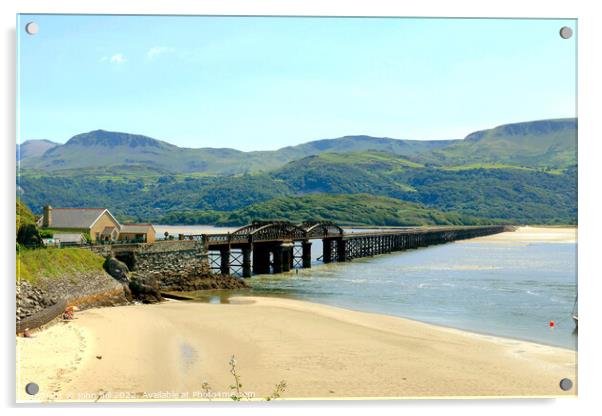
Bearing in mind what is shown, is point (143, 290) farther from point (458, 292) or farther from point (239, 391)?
point (458, 292)

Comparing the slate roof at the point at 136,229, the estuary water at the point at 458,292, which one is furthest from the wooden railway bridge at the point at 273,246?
the slate roof at the point at 136,229

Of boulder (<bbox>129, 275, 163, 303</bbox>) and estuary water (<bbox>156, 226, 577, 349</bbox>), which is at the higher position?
boulder (<bbox>129, 275, 163, 303</bbox>)

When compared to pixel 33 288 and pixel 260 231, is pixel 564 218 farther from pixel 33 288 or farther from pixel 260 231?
pixel 33 288

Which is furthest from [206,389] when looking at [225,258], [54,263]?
[225,258]

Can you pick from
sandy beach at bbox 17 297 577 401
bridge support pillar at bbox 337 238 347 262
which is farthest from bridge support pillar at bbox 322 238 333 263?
sandy beach at bbox 17 297 577 401

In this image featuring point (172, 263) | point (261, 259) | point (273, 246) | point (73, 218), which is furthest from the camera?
point (273, 246)

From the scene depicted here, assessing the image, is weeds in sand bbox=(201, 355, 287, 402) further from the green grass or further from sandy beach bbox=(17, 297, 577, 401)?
the green grass
